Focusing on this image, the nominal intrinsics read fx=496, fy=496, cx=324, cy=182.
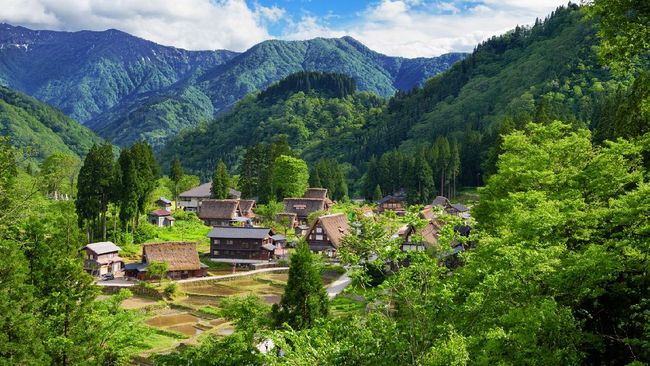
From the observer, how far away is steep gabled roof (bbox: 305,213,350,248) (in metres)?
57.9

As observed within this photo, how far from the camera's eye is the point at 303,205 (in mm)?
74750

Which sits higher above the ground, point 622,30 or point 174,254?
point 622,30

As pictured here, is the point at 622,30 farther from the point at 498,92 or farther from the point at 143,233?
the point at 498,92

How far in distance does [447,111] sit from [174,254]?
108611 mm

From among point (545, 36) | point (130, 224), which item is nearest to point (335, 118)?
point (545, 36)

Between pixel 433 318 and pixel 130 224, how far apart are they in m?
55.3

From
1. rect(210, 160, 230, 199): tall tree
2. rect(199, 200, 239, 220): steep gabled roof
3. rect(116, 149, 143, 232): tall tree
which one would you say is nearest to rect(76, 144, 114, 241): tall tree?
rect(116, 149, 143, 232): tall tree

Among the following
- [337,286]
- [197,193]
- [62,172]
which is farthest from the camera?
[197,193]

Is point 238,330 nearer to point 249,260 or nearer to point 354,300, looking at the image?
point 354,300

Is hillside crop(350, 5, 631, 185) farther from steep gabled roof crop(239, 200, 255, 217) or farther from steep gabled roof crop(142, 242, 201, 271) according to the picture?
steep gabled roof crop(142, 242, 201, 271)

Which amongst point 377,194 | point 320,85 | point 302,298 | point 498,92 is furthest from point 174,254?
point 320,85

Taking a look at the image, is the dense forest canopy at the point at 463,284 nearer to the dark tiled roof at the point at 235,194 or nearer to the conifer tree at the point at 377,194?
the dark tiled roof at the point at 235,194

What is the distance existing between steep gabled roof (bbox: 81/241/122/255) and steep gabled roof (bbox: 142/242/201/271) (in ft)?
11.7

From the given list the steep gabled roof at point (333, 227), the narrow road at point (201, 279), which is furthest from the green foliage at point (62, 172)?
the steep gabled roof at point (333, 227)
